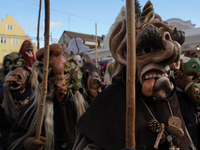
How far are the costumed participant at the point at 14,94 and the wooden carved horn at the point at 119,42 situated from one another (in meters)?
2.03

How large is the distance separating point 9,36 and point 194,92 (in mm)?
26745

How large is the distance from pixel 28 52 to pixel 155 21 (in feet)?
10.6

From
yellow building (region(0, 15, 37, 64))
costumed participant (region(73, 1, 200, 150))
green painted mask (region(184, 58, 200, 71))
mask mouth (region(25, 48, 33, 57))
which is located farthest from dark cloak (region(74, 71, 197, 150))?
yellow building (region(0, 15, 37, 64))

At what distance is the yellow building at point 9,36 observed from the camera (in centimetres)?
2482

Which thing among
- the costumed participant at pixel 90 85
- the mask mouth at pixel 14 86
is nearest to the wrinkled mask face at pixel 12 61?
the mask mouth at pixel 14 86

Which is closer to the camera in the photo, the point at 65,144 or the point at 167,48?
the point at 167,48

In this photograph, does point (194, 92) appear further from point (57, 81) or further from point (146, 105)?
point (57, 81)

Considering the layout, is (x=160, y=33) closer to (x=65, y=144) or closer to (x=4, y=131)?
(x=65, y=144)

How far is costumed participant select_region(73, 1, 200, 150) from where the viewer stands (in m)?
1.38

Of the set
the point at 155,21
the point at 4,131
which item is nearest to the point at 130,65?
the point at 155,21

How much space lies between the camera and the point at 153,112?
1522mm

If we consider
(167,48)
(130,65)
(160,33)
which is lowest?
(130,65)

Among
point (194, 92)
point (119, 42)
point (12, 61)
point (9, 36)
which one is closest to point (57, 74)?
point (119, 42)

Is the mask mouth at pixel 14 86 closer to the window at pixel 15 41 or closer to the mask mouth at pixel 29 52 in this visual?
the mask mouth at pixel 29 52
